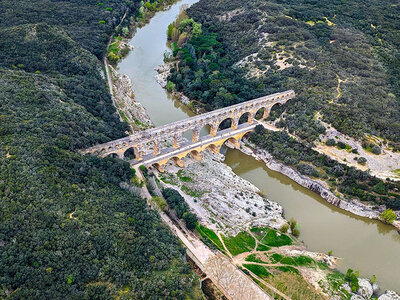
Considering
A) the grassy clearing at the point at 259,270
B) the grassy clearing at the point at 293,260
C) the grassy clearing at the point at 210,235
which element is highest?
the grassy clearing at the point at 210,235

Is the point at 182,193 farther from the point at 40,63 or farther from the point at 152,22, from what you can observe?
the point at 152,22

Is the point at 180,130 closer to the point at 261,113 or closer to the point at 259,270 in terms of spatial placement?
the point at 261,113

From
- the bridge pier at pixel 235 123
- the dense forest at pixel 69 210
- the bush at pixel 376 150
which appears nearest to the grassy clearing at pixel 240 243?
the dense forest at pixel 69 210

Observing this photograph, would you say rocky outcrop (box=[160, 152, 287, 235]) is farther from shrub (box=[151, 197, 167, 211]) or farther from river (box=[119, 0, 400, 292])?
shrub (box=[151, 197, 167, 211])

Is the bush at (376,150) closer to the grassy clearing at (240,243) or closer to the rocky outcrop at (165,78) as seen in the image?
the grassy clearing at (240,243)

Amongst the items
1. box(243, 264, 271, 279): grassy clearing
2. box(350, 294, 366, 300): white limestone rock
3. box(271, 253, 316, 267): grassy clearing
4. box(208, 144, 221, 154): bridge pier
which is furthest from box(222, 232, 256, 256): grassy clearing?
box(208, 144, 221, 154): bridge pier

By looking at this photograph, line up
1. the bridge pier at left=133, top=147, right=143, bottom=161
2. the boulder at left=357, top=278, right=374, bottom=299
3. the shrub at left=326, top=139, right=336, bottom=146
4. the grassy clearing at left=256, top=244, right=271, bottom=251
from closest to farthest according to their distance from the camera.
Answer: the boulder at left=357, top=278, right=374, bottom=299
the grassy clearing at left=256, top=244, right=271, bottom=251
the bridge pier at left=133, top=147, right=143, bottom=161
the shrub at left=326, top=139, right=336, bottom=146

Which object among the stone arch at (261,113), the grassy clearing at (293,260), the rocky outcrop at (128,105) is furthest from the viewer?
the stone arch at (261,113)
